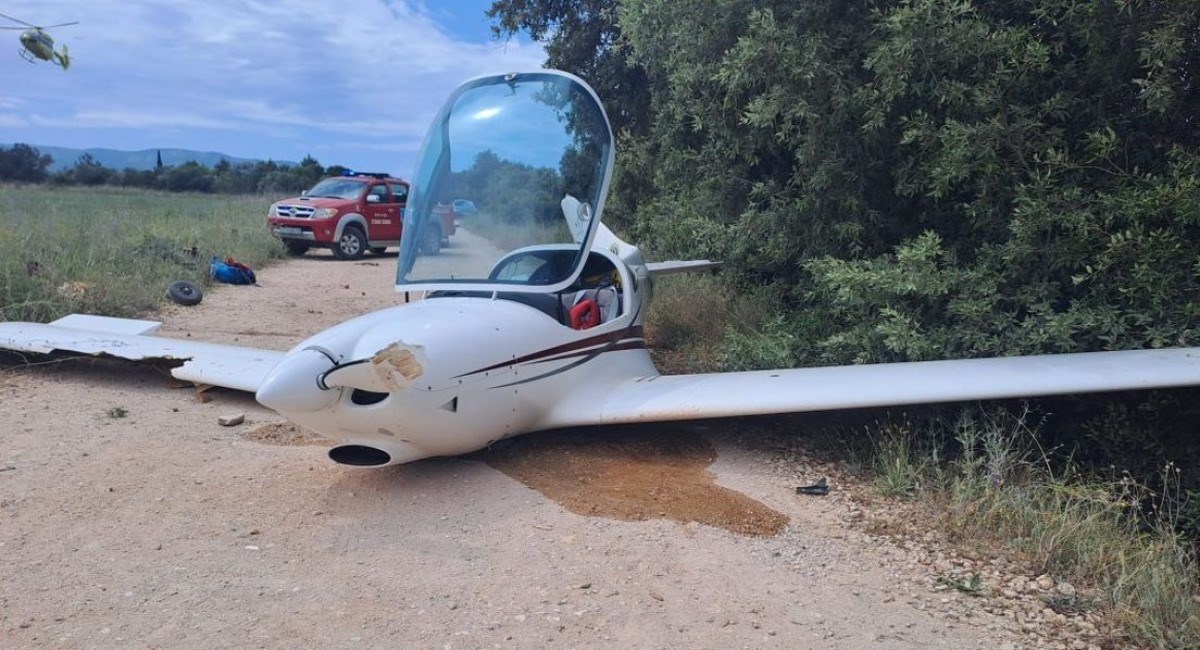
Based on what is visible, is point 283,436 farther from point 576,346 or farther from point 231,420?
point 576,346

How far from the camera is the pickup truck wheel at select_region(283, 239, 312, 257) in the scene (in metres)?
19.5

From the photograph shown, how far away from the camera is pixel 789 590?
3.83 m

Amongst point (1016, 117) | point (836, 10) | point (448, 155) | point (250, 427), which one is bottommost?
point (250, 427)

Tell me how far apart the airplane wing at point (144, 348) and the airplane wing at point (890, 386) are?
8.99ft

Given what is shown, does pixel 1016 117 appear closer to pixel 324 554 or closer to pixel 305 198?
pixel 324 554

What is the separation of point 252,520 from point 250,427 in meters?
2.01

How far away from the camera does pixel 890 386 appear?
534cm

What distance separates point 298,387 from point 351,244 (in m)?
16.4

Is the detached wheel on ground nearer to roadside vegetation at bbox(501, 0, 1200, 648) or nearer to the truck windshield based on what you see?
roadside vegetation at bbox(501, 0, 1200, 648)

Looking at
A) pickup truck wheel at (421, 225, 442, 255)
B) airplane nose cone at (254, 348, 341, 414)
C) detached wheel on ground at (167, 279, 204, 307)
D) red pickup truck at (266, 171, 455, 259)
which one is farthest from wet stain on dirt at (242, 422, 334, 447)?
red pickup truck at (266, 171, 455, 259)

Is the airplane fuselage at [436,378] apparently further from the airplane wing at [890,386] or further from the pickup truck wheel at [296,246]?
the pickup truck wheel at [296,246]

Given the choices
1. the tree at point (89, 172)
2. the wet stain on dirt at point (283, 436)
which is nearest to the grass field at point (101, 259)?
the wet stain on dirt at point (283, 436)

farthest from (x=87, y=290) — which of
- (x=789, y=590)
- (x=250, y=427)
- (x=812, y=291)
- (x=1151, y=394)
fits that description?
(x=1151, y=394)

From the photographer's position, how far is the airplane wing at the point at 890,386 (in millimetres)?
4996
